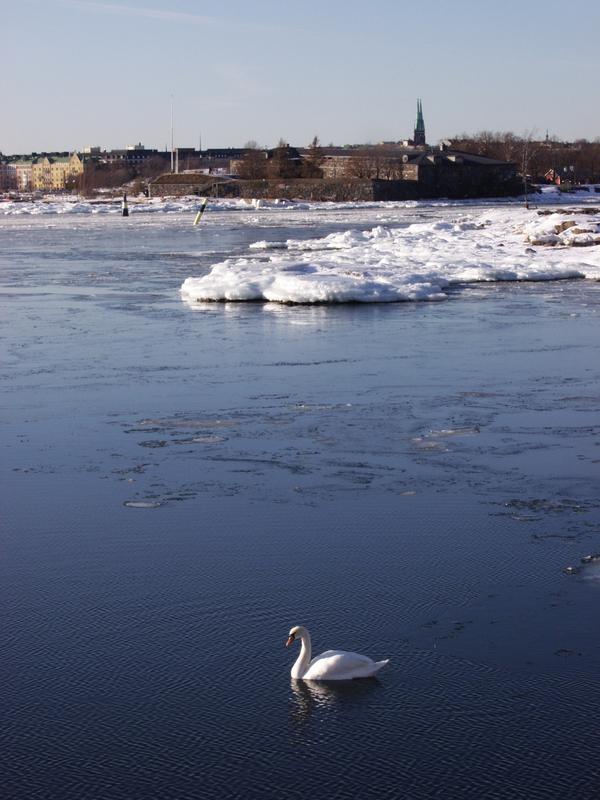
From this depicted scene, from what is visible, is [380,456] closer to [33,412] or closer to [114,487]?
[114,487]

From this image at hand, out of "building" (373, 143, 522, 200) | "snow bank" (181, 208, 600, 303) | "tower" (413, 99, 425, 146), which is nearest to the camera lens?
"snow bank" (181, 208, 600, 303)

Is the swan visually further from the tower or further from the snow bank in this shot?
the tower

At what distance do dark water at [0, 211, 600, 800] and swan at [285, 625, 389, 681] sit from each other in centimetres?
7

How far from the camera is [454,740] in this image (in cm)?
481

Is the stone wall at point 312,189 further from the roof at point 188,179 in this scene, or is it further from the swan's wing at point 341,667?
the swan's wing at point 341,667

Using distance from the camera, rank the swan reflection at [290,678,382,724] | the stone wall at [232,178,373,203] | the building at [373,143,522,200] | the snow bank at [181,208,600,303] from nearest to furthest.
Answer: the swan reflection at [290,678,382,724] → the snow bank at [181,208,600,303] → the stone wall at [232,178,373,203] → the building at [373,143,522,200]

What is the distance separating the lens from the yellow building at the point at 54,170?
160875 mm

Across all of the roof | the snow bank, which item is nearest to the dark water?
the snow bank

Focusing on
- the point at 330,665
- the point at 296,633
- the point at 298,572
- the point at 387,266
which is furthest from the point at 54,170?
the point at 330,665

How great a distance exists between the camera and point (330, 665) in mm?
5273

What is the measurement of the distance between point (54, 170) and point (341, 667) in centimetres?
16886

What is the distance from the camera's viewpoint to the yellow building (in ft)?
528

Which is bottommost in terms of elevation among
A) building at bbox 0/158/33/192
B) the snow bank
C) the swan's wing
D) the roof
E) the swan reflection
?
the swan reflection

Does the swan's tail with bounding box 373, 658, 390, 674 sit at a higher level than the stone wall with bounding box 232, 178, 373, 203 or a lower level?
lower
